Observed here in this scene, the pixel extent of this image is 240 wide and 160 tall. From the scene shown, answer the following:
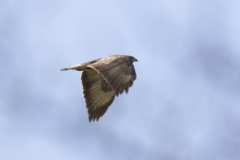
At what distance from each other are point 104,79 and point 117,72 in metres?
0.47

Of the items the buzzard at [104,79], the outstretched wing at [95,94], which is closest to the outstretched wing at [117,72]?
the buzzard at [104,79]

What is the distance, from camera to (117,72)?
51.8ft

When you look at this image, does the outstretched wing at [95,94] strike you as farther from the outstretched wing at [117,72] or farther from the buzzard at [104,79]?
the outstretched wing at [117,72]

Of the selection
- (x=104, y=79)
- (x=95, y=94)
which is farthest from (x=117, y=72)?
(x=95, y=94)

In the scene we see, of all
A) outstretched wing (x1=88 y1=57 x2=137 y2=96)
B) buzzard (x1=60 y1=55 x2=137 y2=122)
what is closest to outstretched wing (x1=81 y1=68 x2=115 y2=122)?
buzzard (x1=60 y1=55 x2=137 y2=122)

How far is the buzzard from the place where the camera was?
51.0 feet

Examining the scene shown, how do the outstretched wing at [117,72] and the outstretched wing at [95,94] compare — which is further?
the outstretched wing at [95,94]

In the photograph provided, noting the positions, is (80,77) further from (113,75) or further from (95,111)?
(113,75)

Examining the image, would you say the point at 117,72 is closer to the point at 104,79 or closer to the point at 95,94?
the point at 104,79

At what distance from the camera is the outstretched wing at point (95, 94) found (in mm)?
17516

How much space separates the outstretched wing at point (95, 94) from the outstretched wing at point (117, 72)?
1.27 metres

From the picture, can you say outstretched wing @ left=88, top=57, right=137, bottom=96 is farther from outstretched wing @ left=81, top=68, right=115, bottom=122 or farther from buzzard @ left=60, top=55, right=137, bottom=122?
outstretched wing @ left=81, top=68, right=115, bottom=122

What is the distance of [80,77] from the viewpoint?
17406mm

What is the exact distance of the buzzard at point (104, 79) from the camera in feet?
51.0
